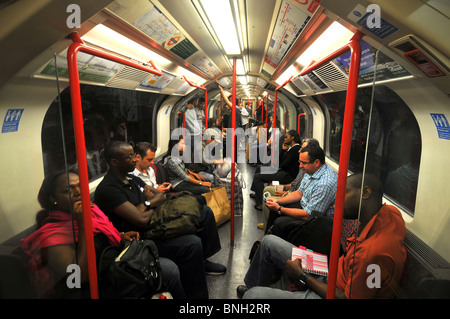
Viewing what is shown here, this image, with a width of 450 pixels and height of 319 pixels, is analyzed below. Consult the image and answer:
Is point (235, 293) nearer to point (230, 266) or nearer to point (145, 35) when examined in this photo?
point (230, 266)

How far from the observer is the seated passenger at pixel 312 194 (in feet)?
9.73

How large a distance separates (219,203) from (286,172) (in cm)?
181

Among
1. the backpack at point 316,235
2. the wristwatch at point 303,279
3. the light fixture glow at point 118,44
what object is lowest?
the wristwatch at point 303,279

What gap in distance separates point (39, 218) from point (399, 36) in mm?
2276

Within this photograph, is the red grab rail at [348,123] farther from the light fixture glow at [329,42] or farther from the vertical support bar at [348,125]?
the light fixture glow at [329,42]

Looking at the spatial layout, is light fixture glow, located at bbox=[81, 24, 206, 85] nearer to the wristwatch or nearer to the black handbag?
the black handbag

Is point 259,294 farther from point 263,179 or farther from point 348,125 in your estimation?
point 263,179

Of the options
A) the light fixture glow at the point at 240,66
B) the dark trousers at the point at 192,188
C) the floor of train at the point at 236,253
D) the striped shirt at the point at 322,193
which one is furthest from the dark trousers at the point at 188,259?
the light fixture glow at the point at 240,66

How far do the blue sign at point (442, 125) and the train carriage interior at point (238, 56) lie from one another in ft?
0.04

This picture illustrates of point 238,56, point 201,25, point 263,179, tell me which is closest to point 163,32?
point 201,25

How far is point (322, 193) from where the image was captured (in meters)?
2.96

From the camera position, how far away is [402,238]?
173 centimetres
